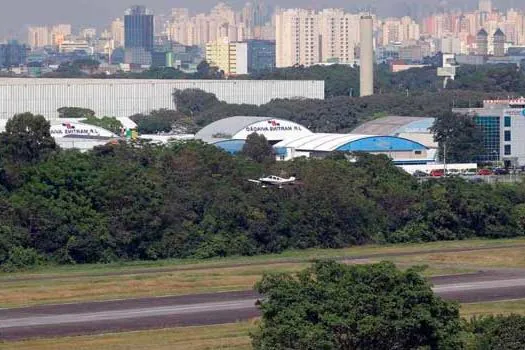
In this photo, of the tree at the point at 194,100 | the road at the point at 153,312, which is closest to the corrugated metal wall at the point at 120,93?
the tree at the point at 194,100

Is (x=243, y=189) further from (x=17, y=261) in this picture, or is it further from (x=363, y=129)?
(x=363, y=129)

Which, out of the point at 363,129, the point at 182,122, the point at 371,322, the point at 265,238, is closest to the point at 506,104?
the point at 363,129

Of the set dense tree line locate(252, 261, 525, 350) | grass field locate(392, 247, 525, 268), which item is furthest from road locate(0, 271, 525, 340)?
dense tree line locate(252, 261, 525, 350)

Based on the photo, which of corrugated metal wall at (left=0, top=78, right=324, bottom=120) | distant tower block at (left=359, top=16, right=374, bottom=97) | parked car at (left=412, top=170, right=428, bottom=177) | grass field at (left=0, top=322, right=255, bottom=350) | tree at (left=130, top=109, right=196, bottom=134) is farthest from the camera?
distant tower block at (left=359, top=16, right=374, bottom=97)

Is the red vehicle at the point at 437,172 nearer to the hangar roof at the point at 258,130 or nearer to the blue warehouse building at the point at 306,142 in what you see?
the blue warehouse building at the point at 306,142

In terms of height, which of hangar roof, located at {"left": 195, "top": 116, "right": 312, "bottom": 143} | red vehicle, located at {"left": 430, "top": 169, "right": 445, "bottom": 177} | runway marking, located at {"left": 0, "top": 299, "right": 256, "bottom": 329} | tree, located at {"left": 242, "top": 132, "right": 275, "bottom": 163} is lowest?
runway marking, located at {"left": 0, "top": 299, "right": 256, "bottom": 329}

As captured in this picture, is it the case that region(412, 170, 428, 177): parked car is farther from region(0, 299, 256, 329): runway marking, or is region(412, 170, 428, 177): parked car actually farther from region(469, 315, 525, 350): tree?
region(469, 315, 525, 350): tree
